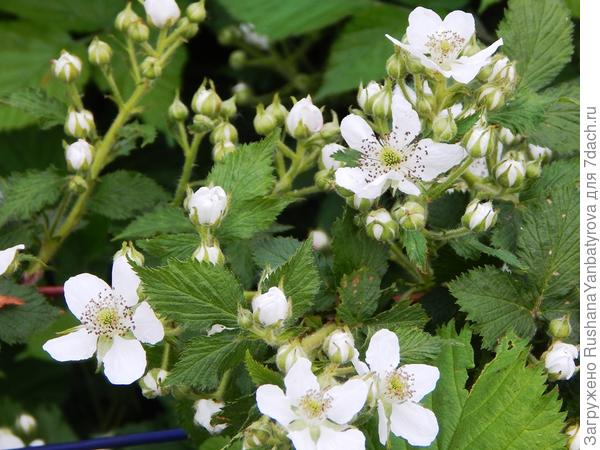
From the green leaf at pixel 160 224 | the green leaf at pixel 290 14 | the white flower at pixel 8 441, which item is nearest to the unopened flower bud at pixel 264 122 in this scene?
the green leaf at pixel 160 224

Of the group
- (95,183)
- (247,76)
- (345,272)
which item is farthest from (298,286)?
(247,76)

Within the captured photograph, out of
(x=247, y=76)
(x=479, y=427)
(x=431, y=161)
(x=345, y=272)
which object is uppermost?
(x=431, y=161)

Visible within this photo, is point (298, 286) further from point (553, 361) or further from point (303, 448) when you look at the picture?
point (553, 361)

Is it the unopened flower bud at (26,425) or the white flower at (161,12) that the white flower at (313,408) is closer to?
the white flower at (161,12)

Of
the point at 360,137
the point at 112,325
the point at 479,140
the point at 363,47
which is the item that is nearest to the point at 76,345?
the point at 112,325

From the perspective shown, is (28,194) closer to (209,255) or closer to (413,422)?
(209,255)

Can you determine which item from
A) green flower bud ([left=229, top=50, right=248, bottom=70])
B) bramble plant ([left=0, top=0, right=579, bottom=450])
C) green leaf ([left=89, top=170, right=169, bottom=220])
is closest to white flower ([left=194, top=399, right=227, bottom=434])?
bramble plant ([left=0, top=0, right=579, bottom=450])

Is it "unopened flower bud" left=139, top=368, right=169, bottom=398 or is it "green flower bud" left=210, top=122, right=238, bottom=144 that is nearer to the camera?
"unopened flower bud" left=139, top=368, right=169, bottom=398

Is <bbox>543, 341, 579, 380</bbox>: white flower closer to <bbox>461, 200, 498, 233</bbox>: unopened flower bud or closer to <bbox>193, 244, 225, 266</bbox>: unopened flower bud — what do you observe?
<bbox>461, 200, 498, 233</bbox>: unopened flower bud
